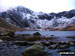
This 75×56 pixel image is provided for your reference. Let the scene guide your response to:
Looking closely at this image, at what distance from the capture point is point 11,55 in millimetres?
35438

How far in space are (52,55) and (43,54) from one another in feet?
8.22

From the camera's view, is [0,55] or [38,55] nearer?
[38,55]

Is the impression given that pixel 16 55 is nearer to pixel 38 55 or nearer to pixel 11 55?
pixel 11 55

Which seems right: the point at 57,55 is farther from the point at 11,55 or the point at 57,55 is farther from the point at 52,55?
the point at 11,55

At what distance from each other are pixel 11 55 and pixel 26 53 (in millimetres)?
4171

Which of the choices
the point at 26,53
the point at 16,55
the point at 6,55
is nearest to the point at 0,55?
the point at 6,55

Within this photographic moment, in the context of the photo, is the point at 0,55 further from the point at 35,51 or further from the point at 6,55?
the point at 35,51

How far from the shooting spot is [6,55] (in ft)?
116

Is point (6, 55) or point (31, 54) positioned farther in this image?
point (6, 55)

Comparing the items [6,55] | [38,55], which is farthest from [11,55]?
[38,55]

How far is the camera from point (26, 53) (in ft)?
109

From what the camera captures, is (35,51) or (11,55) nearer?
(35,51)

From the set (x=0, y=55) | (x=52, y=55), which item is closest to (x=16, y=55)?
(x=0, y=55)

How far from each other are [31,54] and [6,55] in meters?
6.50
